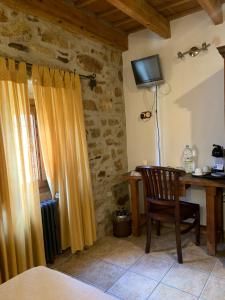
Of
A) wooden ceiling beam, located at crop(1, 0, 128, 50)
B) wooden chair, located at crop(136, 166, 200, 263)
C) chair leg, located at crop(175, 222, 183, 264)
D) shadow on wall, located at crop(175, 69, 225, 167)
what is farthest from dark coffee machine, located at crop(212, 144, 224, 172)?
wooden ceiling beam, located at crop(1, 0, 128, 50)

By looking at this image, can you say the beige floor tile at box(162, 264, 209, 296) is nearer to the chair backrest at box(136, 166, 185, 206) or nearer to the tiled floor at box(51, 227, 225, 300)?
the tiled floor at box(51, 227, 225, 300)

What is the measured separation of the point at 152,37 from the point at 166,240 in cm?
254

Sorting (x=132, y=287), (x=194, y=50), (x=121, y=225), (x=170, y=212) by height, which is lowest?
(x=132, y=287)

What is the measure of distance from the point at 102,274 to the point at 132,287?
0.33 m

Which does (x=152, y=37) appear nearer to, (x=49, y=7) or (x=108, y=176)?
(x=49, y=7)

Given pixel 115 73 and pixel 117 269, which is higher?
pixel 115 73

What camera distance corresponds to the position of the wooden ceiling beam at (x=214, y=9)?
2.21 metres

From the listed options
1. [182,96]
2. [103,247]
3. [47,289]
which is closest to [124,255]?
[103,247]

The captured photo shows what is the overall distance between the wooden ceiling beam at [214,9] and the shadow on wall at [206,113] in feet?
1.77

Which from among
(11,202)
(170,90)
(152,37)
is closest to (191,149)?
(170,90)

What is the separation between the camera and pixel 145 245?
273 cm

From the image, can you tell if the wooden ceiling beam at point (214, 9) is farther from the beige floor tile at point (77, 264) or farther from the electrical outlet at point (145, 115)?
the beige floor tile at point (77, 264)

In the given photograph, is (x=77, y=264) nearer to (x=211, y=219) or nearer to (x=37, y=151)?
(x=37, y=151)

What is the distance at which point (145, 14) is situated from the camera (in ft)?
7.99
